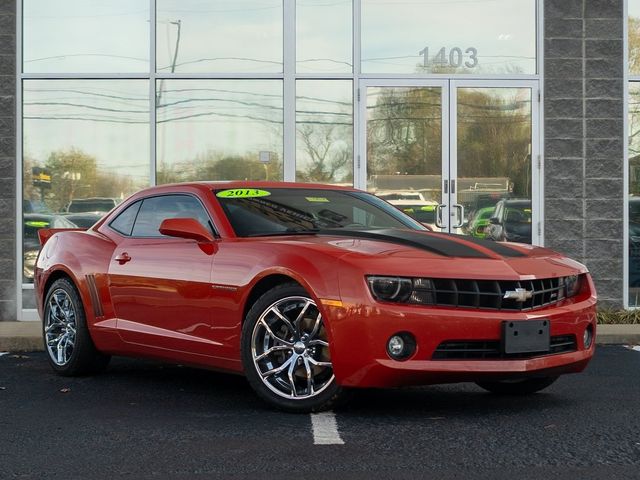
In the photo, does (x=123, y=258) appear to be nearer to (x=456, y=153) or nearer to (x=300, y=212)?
(x=300, y=212)

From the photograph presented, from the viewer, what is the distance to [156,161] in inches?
499

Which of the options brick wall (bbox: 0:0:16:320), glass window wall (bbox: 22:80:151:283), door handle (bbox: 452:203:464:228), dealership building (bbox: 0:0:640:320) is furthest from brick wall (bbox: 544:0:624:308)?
brick wall (bbox: 0:0:16:320)

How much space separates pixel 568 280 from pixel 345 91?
22.4 feet

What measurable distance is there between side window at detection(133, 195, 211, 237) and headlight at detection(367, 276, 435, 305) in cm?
167

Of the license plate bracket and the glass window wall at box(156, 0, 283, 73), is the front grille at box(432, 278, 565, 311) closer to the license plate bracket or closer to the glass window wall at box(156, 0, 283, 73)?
the license plate bracket

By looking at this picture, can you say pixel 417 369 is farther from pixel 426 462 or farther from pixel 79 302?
pixel 79 302

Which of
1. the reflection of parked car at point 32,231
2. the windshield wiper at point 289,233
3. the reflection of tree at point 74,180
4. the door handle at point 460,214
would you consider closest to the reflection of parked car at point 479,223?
the door handle at point 460,214

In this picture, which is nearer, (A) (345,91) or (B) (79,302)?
(B) (79,302)

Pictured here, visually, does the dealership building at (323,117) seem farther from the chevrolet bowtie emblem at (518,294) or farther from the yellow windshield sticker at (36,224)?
the chevrolet bowtie emblem at (518,294)

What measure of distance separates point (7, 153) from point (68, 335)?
17.1ft

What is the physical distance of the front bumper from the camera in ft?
18.3

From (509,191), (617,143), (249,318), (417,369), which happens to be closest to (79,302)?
(249,318)

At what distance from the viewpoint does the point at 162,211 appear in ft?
24.2

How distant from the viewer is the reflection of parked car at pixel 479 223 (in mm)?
12680
